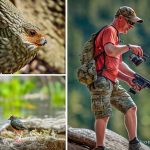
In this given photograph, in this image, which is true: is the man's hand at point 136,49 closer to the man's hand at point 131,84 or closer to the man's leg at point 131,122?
the man's hand at point 131,84

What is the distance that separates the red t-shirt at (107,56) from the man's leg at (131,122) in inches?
10.7

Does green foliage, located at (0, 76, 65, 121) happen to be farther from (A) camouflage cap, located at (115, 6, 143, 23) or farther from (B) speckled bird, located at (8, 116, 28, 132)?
(A) camouflage cap, located at (115, 6, 143, 23)

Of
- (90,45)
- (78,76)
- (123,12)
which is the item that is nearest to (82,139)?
(78,76)

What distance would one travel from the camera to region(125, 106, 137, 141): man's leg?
335 centimetres

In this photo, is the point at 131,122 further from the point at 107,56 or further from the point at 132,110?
the point at 107,56

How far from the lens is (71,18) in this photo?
11.0 ft

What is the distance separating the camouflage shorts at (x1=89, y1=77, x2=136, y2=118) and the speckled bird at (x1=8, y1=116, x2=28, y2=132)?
1.72 feet

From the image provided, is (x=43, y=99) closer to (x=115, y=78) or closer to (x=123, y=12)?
(x=115, y=78)

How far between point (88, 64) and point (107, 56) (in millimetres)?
149

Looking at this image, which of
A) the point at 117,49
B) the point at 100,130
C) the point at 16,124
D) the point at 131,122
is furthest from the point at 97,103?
the point at 16,124

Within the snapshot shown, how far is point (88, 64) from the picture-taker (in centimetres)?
331

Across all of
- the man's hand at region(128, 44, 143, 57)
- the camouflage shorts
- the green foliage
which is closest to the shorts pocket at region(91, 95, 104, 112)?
the camouflage shorts

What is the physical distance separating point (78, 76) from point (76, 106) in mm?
220

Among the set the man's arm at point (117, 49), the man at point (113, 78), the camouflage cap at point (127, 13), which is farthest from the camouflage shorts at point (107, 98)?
the camouflage cap at point (127, 13)
